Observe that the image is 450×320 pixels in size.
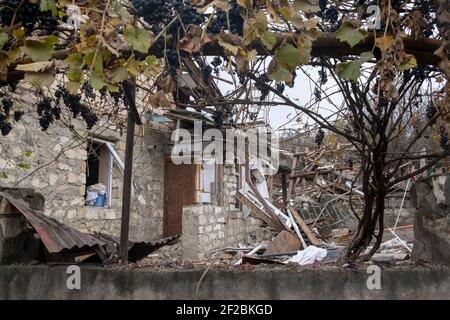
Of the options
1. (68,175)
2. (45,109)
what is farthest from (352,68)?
(68,175)

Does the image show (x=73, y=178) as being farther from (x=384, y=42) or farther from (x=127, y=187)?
(x=384, y=42)

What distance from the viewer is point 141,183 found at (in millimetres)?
10133

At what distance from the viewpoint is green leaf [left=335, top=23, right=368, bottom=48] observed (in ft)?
7.47

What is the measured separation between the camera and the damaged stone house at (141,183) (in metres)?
7.24

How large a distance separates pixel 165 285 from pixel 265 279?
618 millimetres

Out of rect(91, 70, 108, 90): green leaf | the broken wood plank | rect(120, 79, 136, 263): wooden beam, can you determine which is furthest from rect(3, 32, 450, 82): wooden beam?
the broken wood plank

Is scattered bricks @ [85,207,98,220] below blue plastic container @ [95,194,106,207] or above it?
below

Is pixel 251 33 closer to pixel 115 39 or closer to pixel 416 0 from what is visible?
pixel 115 39

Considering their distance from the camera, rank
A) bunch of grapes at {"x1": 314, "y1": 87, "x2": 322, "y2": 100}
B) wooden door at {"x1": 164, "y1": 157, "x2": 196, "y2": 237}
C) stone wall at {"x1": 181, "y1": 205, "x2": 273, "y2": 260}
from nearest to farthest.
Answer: bunch of grapes at {"x1": 314, "y1": 87, "x2": 322, "y2": 100}
stone wall at {"x1": 181, "y1": 205, "x2": 273, "y2": 260}
wooden door at {"x1": 164, "y1": 157, "x2": 196, "y2": 237}

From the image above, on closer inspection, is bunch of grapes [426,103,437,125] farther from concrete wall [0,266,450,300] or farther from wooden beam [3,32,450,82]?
concrete wall [0,266,450,300]

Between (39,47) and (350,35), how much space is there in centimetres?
145

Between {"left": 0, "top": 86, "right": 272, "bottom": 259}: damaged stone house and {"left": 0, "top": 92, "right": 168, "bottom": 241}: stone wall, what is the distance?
1cm
